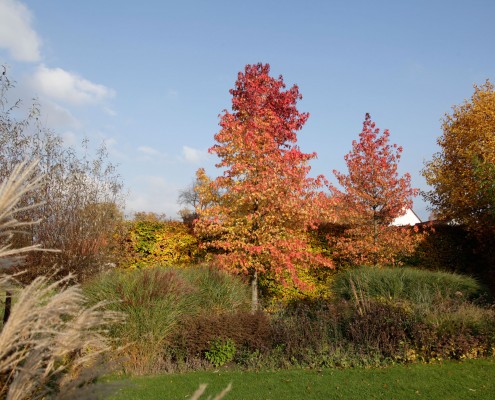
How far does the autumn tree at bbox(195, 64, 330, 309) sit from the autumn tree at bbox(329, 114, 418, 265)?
1.94 meters

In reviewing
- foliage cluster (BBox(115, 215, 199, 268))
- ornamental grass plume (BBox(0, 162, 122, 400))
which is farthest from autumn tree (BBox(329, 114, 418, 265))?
ornamental grass plume (BBox(0, 162, 122, 400))

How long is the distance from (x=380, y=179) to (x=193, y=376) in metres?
8.78

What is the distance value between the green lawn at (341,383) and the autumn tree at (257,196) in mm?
4501

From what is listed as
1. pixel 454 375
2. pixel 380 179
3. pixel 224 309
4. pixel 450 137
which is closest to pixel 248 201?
pixel 224 309

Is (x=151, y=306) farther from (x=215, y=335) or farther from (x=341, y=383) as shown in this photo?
(x=341, y=383)

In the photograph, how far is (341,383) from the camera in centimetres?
719

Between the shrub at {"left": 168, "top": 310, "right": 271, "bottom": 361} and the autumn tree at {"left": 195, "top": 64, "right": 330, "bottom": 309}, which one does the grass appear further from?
the shrub at {"left": 168, "top": 310, "right": 271, "bottom": 361}

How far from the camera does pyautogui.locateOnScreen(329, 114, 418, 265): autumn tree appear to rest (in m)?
14.3

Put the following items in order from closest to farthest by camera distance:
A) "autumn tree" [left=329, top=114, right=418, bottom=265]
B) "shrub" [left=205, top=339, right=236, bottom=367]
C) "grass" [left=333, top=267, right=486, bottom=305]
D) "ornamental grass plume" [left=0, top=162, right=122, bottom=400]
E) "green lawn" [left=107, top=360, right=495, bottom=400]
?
1. "ornamental grass plume" [left=0, top=162, right=122, bottom=400]
2. "green lawn" [left=107, top=360, right=495, bottom=400]
3. "shrub" [left=205, top=339, right=236, bottom=367]
4. "grass" [left=333, top=267, right=486, bottom=305]
5. "autumn tree" [left=329, top=114, right=418, bottom=265]

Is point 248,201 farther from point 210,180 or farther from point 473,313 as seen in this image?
point 473,313

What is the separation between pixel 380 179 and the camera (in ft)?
46.4

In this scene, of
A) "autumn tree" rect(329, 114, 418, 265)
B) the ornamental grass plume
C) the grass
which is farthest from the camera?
"autumn tree" rect(329, 114, 418, 265)

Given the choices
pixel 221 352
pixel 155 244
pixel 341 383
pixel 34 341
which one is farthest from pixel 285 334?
pixel 34 341

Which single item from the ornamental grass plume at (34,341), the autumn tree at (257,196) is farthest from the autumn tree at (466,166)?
the ornamental grass plume at (34,341)
